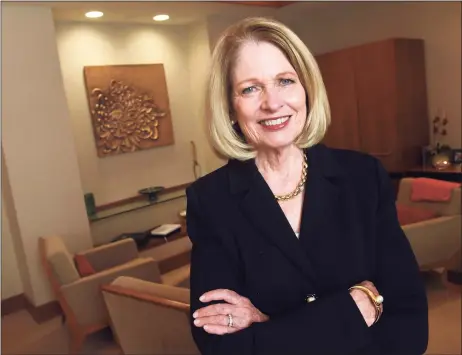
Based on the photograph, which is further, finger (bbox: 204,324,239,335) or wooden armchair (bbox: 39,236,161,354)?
wooden armchair (bbox: 39,236,161,354)

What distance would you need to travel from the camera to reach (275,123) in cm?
94

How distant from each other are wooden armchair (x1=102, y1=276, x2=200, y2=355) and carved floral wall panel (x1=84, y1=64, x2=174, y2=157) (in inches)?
94.4

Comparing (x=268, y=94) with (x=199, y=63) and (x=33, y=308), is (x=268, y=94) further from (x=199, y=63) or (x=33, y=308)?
(x=199, y=63)

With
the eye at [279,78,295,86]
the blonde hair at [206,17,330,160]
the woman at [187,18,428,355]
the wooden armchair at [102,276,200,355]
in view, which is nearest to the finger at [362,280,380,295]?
the woman at [187,18,428,355]

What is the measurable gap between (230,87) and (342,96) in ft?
12.1

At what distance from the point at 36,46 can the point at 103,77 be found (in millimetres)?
901

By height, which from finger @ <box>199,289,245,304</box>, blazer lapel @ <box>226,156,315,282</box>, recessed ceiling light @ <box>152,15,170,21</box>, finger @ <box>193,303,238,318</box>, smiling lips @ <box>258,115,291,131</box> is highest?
recessed ceiling light @ <box>152,15,170,21</box>

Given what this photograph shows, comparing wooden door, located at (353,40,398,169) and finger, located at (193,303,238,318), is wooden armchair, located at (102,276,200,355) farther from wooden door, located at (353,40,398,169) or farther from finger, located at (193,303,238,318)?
wooden door, located at (353,40,398,169)

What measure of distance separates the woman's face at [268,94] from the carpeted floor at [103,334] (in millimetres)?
1978

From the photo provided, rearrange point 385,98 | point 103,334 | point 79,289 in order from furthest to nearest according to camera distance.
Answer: point 385,98
point 103,334
point 79,289

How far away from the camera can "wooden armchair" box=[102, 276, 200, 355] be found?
65.4 inches

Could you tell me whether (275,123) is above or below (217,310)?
above

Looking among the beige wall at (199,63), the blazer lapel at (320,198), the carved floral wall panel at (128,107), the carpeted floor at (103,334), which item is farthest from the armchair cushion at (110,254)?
the blazer lapel at (320,198)

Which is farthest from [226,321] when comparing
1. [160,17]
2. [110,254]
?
[160,17]
